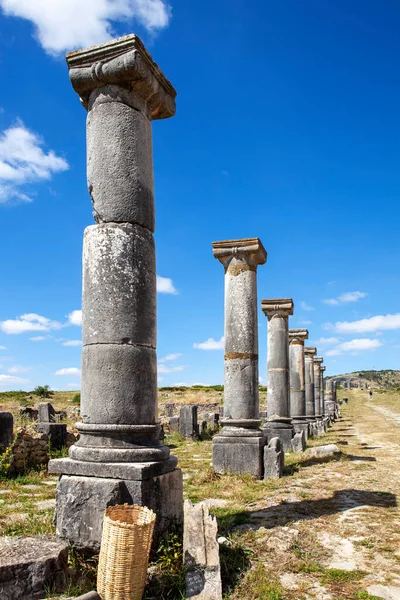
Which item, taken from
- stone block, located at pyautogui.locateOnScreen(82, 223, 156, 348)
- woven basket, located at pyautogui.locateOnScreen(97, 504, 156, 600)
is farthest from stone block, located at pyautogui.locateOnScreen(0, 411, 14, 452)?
woven basket, located at pyautogui.locateOnScreen(97, 504, 156, 600)

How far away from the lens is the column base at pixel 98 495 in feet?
14.8

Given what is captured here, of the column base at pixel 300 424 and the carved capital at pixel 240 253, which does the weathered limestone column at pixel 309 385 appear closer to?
the column base at pixel 300 424

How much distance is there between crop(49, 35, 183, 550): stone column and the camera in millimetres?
4629

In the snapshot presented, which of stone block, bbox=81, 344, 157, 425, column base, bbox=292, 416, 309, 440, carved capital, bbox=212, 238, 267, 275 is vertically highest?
carved capital, bbox=212, 238, 267, 275

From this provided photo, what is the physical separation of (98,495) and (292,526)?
2.59 metres

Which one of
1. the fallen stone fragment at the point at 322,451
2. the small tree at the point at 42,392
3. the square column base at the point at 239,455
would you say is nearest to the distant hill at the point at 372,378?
the small tree at the point at 42,392

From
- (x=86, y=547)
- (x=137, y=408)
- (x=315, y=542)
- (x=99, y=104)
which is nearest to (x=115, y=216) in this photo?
(x=99, y=104)

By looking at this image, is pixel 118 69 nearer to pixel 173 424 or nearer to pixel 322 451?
pixel 322 451

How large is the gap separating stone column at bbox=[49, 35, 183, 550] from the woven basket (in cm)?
74

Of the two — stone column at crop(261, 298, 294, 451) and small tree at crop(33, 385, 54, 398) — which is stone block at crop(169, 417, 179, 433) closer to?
stone column at crop(261, 298, 294, 451)

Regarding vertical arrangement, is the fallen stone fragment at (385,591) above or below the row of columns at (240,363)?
below

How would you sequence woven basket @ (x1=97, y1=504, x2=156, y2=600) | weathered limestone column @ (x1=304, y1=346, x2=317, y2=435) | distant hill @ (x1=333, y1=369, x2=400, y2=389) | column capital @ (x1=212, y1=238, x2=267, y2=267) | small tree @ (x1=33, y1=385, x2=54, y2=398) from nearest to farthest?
1. woven basket @ (x1=97, y1=504, x2=156, y2=600)
2. column capital @ (x1=212, y1=238, x2=267, y2=267)
3. weathered limestone column @ (x1=304, y1=346, x2=317, y2=435)
4. small tree @ (x1=33, y1=385, x2=54, y2=398)
5. distant hill @ (x1=333, y1=369, x2=400, y2=389)

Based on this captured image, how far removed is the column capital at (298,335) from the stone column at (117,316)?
1514 centimetres

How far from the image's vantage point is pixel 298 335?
20047 mm
